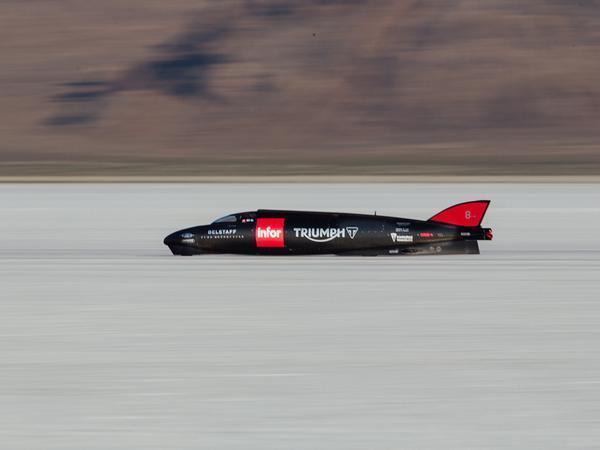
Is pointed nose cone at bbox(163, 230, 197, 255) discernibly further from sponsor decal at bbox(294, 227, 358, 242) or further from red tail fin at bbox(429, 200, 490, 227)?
red tail fin at bbox(429, 200, 490, 227)

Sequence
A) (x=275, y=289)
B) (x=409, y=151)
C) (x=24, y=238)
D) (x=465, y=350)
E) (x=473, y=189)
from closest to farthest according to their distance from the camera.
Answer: (x=465, y=350) < (x=275, y=289) < (x=24, y=238) < (x=473, y=189) < (x=409, y=151)

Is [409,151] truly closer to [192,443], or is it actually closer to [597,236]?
[597,236]

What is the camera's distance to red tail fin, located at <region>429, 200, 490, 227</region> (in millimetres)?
19984

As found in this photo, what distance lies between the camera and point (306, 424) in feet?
27.3

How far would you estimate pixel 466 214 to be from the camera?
789 inches

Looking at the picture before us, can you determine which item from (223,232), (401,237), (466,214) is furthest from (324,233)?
(466,214)

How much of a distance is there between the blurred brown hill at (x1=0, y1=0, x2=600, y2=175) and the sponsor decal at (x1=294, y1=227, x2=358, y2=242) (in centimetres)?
7033

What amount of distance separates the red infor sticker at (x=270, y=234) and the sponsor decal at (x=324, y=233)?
0.29 metres

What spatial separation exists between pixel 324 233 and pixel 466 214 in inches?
92.5

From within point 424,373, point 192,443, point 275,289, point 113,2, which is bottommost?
point 192,443

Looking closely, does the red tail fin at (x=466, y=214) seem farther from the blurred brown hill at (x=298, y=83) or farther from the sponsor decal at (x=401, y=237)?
the blurred brown hill at (x=298, y=83)

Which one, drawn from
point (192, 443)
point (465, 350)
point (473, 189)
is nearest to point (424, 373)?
point (465, 350)

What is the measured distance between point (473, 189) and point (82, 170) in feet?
122

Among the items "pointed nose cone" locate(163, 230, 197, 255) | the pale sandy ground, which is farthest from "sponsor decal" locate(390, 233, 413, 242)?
"pointed nose cone" locate(163, 230, 197, 255)
